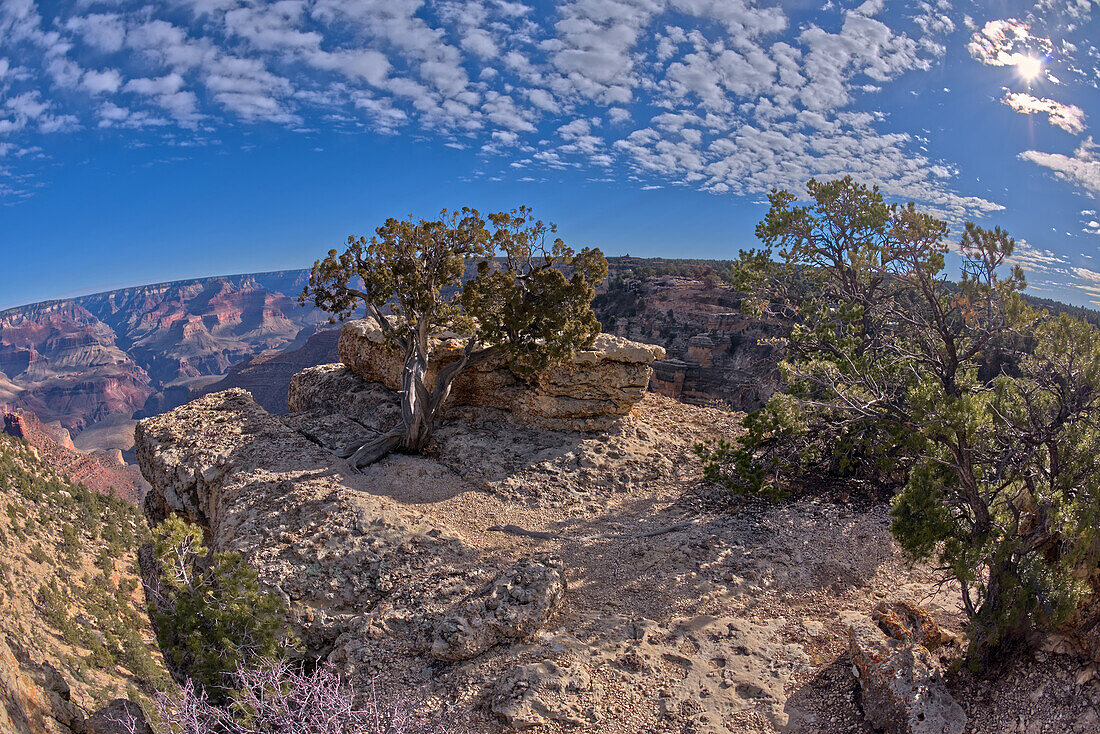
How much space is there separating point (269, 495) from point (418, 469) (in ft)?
13.2

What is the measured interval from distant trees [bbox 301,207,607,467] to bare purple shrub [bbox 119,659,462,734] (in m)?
9.52

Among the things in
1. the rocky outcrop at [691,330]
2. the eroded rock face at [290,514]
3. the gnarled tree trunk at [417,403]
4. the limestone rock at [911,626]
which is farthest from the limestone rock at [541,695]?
the rocky outcrop at [691,330]

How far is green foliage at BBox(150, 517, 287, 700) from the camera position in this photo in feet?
23.5

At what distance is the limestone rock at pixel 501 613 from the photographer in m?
8.65

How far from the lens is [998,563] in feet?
22.9

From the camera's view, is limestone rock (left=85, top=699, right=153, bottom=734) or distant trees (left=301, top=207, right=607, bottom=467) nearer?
limestone rock (left=85, top=699, right=153, bottom=734)

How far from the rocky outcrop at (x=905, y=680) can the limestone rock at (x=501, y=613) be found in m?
4.73

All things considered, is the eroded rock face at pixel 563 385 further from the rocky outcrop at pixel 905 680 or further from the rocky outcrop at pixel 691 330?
the rocky outcrop at pixel 691 330

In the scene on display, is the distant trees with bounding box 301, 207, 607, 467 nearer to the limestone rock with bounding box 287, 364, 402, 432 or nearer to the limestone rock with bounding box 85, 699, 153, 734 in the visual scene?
the limestone rock with bounding box 287, 364, 402, 432

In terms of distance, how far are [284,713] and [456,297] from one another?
1368cm

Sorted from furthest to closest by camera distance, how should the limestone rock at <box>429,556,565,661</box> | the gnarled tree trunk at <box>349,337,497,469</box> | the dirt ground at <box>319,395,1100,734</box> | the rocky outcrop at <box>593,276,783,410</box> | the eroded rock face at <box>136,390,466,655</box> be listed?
1. the rocky outcrop at <box>593,276,783,410</box>
2. the gnarled tree trunk at <box>349,337,497,469</box>
3. the eroded rock face at <box>136,390,466,655</box>
4. the limestone rock at <box>429,556,565,661</box>
5. the dirt ground at <box>319,395,1100,734</box>

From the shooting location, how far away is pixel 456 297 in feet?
61.3

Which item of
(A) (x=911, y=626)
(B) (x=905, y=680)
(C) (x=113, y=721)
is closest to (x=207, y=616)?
(C) (x=113, y=721)

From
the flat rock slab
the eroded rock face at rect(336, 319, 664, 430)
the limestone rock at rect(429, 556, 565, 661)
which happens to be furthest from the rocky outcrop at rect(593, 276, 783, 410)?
the limestone rock at rect(429, 556, 565, 661)
